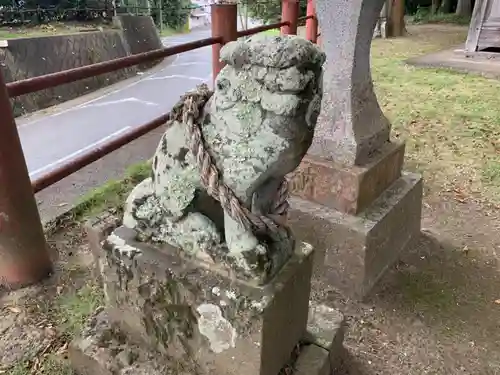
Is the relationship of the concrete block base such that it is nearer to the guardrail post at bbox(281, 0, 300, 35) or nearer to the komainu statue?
the komainu statue

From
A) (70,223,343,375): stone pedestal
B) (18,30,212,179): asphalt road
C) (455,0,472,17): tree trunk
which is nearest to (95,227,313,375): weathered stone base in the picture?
(70,223,343,375): stone pedestal

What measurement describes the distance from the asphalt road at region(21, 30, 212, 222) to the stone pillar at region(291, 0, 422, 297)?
4.57 feet

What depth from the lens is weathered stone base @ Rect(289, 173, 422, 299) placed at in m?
2.10

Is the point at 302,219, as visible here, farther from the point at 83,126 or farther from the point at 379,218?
the point at 83,126

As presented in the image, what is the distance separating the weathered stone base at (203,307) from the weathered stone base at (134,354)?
0.11ft

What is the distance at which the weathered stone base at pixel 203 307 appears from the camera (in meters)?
1.25

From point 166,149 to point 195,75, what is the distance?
7843 millimetres

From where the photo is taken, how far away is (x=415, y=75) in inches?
239

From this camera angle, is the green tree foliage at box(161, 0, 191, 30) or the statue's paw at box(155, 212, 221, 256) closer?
the statue's paw at box(155, 212, 221, 256)

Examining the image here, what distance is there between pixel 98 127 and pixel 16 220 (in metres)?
3.82

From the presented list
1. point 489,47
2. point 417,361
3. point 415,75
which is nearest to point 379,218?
point 417,361

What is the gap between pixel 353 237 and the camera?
6.82ft

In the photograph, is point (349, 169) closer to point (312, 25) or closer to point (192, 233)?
point (192, 233)

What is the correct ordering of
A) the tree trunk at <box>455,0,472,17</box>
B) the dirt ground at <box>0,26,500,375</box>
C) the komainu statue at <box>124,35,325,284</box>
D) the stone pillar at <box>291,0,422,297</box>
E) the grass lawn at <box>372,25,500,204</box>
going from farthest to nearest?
the tree trunk at <box>455,0,472,17</box>
the grass lawn at <box>372,25,500,204</box>
the stone pillar at <box>291,0,422,297</box>
the dirt ground at <box>0,26,500,375</box>
the komainu statue at <box>124,35,325,284</box>
